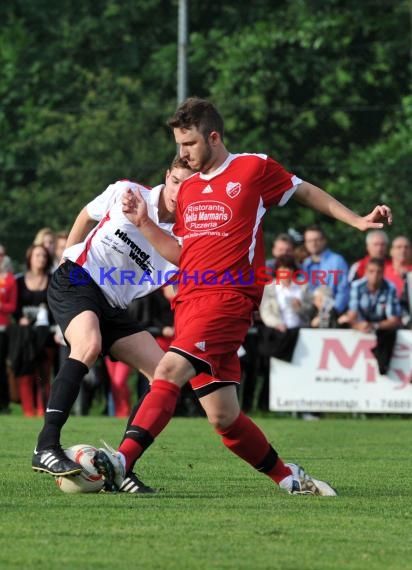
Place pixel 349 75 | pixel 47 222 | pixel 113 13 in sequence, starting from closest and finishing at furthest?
pixel 47 222 < pixel 349 75 < pixel 113 13

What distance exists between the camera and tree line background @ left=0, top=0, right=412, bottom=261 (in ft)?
99.5

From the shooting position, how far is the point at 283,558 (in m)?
5.46

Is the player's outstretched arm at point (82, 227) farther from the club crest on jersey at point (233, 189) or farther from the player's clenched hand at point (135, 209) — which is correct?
the club crest on jersey at point (233, 189)

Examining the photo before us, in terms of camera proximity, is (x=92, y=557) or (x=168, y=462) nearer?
(x=92, y=557)

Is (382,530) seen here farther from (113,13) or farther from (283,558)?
(113,13)

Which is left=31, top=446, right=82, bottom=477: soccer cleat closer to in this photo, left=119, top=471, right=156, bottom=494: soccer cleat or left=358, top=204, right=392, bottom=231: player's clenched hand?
left=119, top=471, right=156, bottom=494: soccer cleat

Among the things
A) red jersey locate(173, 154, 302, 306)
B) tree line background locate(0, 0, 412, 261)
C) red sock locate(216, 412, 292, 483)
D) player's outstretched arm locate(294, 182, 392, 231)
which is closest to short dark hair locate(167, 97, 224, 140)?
red jersey locate(173, 154, 302, 306)

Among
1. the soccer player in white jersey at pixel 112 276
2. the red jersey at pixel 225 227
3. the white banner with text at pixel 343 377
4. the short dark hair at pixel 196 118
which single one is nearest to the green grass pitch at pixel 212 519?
the soccer player in white jersey at pixel 112 276

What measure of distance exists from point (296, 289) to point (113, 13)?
23.3 m

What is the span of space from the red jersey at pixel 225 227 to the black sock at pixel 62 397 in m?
0.90

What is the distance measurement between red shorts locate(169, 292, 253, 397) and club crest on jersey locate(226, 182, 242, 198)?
1.65 ft

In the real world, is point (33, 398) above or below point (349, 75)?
below

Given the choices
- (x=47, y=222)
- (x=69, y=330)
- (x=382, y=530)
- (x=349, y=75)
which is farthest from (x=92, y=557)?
(x=349, y=75)

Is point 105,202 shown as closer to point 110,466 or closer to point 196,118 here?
point 196,118
